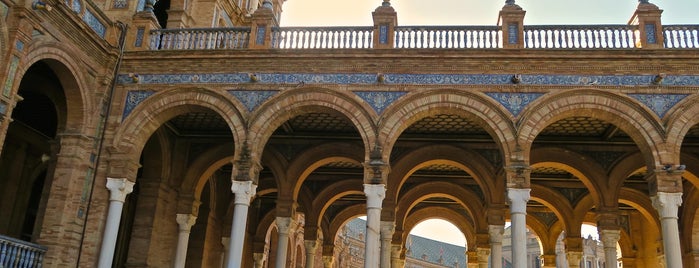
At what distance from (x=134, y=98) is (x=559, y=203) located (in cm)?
1118

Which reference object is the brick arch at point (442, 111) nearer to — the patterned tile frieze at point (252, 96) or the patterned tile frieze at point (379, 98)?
the patterned tile frieze at point (379, 98)

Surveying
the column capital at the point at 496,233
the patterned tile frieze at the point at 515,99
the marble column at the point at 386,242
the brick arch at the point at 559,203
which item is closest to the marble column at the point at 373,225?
the marble column at the point at 386,242

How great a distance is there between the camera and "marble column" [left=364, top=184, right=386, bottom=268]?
12000 millimetres

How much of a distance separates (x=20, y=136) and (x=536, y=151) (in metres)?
12.6

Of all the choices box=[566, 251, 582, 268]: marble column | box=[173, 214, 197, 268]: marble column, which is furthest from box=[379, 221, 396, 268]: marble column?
box=[566, 251, 582, 268]: marble column

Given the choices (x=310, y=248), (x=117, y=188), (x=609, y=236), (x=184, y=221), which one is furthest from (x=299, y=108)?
(x=609, y=236)

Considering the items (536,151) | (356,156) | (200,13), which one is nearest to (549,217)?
(536,151)

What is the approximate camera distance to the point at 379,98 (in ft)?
42.4

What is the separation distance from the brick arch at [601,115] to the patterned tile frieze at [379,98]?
2539mm

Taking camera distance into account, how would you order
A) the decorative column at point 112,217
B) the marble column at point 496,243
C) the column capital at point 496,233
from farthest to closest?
the column capital at point 496,233
the marble column at point 496,243
the decorative column at point 112,217

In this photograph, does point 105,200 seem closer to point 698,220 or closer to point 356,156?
point 356,156

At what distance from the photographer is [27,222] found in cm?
1623

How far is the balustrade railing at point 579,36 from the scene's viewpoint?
13.1m

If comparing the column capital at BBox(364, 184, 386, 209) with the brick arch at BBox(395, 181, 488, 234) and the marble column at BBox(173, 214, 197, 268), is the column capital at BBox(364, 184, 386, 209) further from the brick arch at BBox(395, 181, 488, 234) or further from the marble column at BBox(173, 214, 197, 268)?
the marble column at BBox(173, 214, 197, 268)
